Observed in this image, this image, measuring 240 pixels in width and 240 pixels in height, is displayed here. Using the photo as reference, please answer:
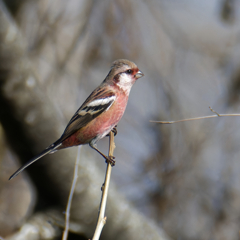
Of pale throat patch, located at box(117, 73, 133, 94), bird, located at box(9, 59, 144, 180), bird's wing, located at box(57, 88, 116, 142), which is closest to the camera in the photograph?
bird, located at box(9, 59, 144, 180)

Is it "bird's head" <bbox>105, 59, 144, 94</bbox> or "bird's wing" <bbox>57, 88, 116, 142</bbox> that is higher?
"bird's head" <bbox>105, 59, 144, 94</bbox>

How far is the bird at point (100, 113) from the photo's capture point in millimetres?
3619

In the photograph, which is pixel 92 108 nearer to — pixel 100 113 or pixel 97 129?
pixel 100 113

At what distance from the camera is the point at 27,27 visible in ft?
22.2

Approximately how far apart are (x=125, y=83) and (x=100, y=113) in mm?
658

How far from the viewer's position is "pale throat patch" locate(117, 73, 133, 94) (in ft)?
13.2

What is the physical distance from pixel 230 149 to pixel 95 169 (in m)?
4.61

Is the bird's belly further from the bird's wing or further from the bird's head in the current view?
the bird's head

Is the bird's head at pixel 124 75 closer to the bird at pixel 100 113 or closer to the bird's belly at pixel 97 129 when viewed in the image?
the bird at pixel 100 113

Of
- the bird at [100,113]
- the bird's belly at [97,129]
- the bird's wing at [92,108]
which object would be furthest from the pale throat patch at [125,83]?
the bird's belly at [97,129]

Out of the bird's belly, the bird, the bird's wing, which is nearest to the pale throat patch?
the bird

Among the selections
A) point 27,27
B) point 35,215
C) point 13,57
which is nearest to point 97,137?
point 13,57

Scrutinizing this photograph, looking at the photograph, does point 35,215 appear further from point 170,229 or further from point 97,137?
point 170,229

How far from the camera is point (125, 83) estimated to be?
→ 4.07 metres
